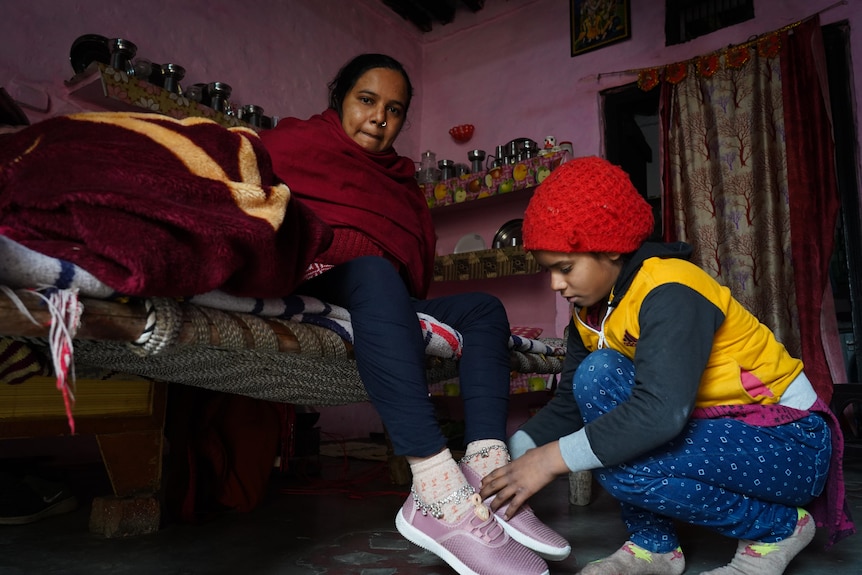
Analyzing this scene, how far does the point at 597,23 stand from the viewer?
371 centimetres

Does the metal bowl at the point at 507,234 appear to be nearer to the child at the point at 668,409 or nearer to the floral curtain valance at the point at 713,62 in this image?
the floral curtain valance at the point at 713,62

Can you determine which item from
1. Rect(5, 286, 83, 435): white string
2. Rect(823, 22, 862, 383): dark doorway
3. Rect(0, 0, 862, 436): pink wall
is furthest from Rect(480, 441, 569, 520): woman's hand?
Rect(823, 22, 862, 383): dark doorway

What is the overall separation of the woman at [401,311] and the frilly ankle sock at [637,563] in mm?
71

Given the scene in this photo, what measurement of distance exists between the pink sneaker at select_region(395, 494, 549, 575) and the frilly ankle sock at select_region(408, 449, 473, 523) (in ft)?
0.05

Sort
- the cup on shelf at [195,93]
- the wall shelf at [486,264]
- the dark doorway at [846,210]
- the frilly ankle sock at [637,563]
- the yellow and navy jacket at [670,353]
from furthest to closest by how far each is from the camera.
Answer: the wall shelf at [486,264], the dark doorway at [846,210], the cup on shelf at [195,93], the frilly ankle sock at [637,563], the yellow and navy jacket at [670,353]

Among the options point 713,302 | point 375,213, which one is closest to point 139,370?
point 375,213

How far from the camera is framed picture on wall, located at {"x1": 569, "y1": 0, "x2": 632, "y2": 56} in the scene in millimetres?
3604

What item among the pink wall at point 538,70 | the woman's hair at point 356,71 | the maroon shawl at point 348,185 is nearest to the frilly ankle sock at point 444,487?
the maroon shawl at point 348,185

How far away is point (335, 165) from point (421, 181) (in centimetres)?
258

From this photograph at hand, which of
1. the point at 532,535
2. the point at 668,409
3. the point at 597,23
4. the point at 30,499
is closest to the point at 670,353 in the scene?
the point at 668,409

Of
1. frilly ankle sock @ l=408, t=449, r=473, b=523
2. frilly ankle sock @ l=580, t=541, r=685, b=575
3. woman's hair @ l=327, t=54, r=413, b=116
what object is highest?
woman's hair @ l=327, t=54, r=413, b=116

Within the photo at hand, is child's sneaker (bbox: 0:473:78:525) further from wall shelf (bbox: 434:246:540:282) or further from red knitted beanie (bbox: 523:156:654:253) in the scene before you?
wall shelf (bbox: 434:246:540:282)

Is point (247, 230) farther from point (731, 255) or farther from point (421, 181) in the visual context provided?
point (421, 181)

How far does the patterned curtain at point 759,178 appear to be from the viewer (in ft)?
9.05
